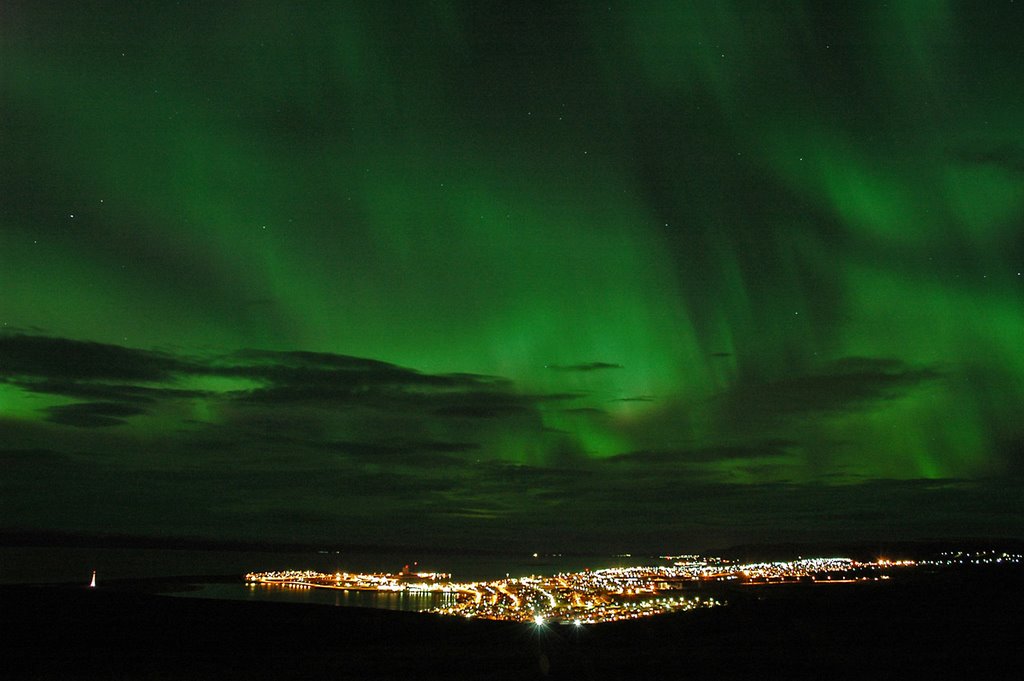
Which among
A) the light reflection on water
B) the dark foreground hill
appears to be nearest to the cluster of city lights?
the light reflection on water

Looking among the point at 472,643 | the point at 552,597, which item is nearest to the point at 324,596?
the point at 552,597

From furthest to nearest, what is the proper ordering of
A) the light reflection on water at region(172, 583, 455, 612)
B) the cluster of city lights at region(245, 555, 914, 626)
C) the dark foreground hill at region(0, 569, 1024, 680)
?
the light reflection on water at region(172, 583, 455, 612)
the cluster of city lights at region(245, 555, 914, 626)
the dark foreground hill at region(0, 569, 1024, 680)

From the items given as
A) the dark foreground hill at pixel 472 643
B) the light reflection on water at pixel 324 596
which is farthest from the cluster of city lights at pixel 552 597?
the dark foreground hill at pixel 472 643

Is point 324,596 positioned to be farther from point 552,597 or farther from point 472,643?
point 472,643

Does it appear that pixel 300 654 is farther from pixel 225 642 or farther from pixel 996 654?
pixel 996 654

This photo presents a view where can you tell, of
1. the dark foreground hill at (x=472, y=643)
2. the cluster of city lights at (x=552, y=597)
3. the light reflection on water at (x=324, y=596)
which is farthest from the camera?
the light reflection on water at (x=324, y=596)

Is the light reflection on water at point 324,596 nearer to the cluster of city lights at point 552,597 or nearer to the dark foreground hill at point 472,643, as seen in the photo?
the cluster of city lights at point 552,597

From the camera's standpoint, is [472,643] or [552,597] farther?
[552,597]

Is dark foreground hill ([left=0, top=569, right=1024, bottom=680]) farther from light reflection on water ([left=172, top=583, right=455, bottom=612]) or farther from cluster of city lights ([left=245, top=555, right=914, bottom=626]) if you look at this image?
light reflection on water ([left=172, top=583, right=455, bottom=612])
